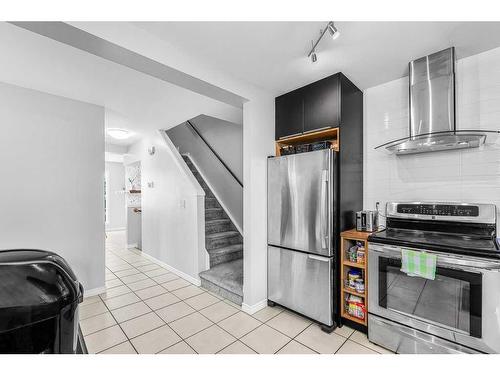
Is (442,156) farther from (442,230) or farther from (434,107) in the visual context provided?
(442,230)

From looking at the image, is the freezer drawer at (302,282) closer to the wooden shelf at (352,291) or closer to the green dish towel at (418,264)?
the wooden shelf at (352,291)

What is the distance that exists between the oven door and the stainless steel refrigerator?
0.38 metres

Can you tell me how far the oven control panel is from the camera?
1.88 meters

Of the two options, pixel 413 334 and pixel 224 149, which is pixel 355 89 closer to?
pixel 413 334

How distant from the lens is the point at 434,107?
2041 mm

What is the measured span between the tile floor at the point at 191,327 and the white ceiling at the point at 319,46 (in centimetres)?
245

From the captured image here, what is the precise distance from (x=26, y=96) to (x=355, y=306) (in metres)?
4.10

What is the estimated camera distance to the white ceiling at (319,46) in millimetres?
1671

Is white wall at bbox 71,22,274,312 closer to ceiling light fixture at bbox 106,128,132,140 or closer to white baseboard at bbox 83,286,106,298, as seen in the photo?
white baseboard at bbox 83,286,106,298

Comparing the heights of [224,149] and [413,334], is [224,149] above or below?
above

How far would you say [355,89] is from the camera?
255cm

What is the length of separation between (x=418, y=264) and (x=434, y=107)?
1333 mm

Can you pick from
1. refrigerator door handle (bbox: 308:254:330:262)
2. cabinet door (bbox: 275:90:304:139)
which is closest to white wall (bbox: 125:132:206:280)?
cabinet door (bbox: 275:90:304:139)
